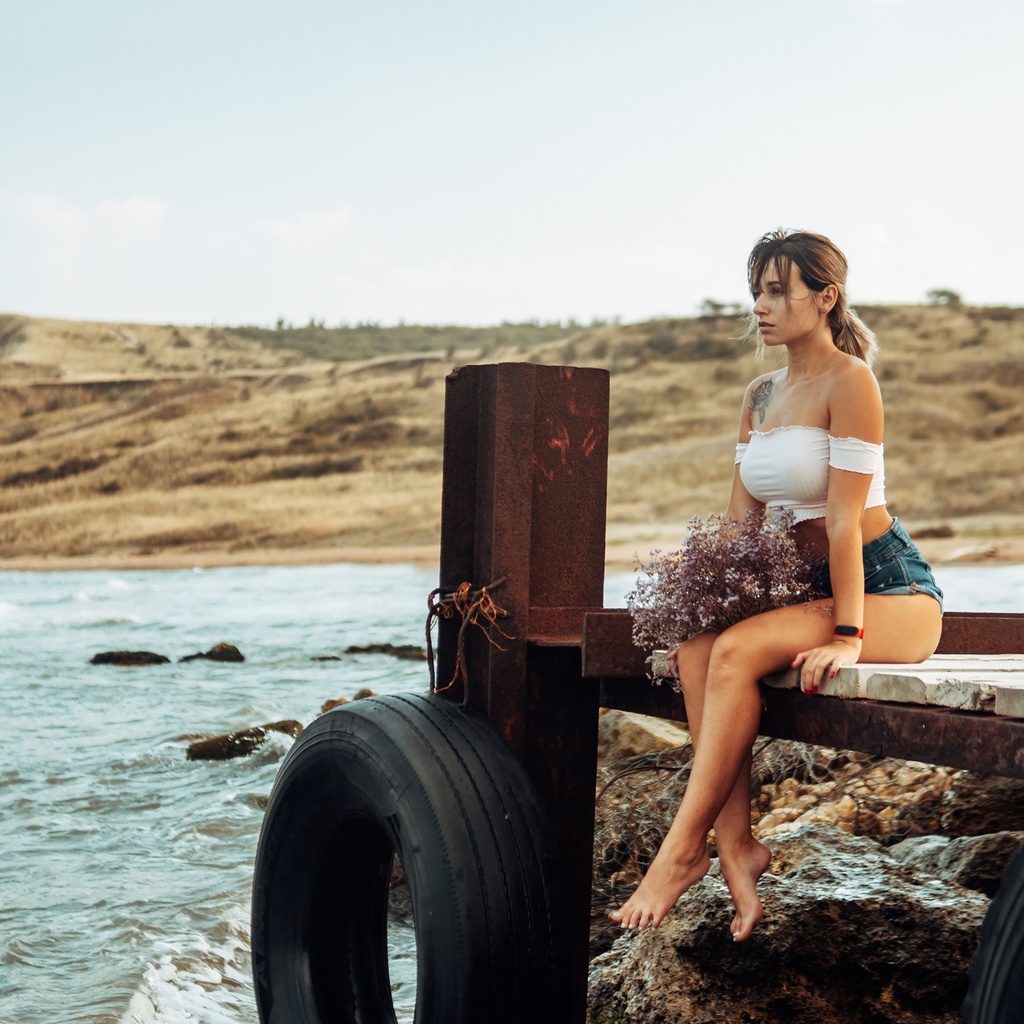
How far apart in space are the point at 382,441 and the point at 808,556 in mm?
45186

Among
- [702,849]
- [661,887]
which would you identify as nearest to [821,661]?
[702,849]

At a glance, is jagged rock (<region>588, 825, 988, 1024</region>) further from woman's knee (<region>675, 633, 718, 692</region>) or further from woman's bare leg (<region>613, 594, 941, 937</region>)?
woman's knee (<region>675, 633, 718, 692</region>)

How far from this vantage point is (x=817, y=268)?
10.5 feet

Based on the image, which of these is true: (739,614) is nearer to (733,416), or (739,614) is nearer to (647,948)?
(647,948)

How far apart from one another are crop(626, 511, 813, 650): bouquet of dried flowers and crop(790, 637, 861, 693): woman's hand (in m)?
0.18

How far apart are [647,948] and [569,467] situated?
1.48 metres

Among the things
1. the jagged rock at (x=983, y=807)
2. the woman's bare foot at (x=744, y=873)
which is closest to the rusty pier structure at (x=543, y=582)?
the woman's bare foot at (x=744, y=873)

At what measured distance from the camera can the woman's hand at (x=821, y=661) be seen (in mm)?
2789

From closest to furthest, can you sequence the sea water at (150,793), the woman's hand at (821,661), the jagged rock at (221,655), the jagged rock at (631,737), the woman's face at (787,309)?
the woman's hand at (821,661) < the woman's face at (787,309) < the sea water at (150,793) < the jagged rock at (631,737) < the jagged rock at (221,655)

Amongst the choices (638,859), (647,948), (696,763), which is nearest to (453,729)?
(696,763)

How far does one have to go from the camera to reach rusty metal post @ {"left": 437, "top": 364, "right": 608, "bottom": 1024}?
A: 3436 mm

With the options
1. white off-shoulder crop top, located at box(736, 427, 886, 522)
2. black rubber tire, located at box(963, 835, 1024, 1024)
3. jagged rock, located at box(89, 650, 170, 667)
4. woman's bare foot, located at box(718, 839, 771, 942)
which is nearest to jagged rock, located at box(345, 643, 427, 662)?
jagged rock, located at box(89, 650, 170, 667)

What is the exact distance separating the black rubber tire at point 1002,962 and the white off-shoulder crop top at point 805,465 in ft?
3.54

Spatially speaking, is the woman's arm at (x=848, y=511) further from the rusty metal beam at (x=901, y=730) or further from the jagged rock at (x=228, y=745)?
the jagged rock at (x=228, y=745)
